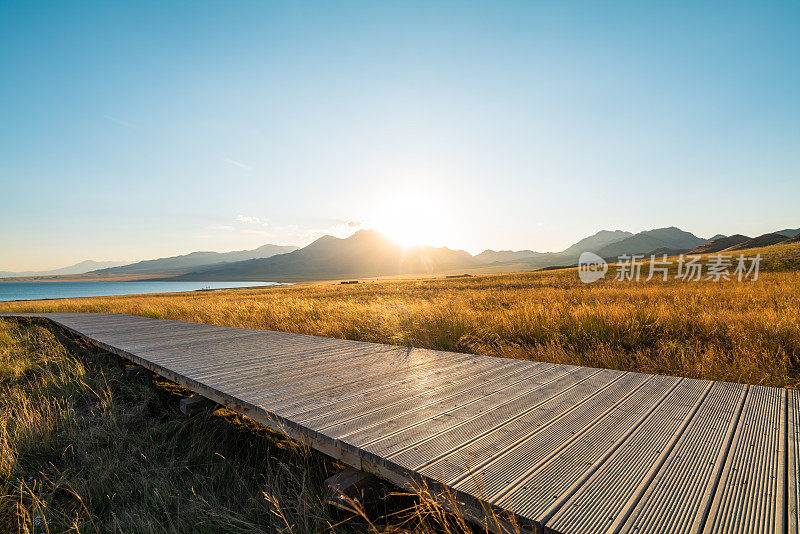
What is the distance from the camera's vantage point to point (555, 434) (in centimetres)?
234

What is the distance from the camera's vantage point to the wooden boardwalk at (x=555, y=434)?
5.24 feet

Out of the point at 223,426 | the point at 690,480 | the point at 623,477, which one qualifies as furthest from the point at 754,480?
the point at 223,426

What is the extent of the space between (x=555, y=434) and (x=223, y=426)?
3.69 meters

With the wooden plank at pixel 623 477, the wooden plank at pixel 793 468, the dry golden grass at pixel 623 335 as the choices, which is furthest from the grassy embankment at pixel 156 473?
the dry golden grass at pixel 623 335

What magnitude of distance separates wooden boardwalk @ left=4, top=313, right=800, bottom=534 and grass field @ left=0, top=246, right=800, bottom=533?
40cm

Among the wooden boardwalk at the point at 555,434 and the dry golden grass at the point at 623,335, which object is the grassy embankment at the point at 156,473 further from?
the dry golden grass at the point at 623,335

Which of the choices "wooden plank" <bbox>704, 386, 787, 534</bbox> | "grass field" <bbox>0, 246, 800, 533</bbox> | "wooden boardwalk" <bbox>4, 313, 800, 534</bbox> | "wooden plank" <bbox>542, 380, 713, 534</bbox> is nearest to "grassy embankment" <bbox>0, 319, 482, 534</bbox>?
"grass field" <bbox>0, 246, 800, 533</bbox>

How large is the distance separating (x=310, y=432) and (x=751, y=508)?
229 cm

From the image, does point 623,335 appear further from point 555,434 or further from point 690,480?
point 690,480

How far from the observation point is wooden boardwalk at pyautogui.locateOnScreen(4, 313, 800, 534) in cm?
160

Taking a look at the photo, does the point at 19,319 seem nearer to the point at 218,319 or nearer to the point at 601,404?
the point at 218,319

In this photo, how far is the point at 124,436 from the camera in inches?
162

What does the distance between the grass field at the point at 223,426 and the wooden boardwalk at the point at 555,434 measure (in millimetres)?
402

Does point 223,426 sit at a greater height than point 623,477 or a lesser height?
lesser
